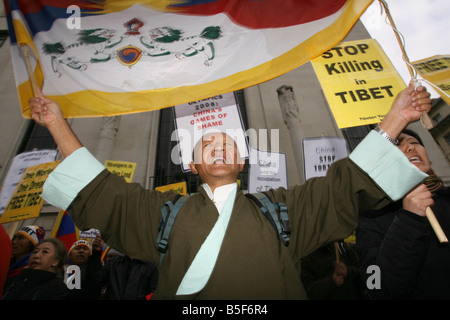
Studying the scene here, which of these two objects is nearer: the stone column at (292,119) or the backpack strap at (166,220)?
→ the backpack strap at (166,220)

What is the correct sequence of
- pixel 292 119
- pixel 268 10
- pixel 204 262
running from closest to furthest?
pixel 204 262 < pixel 268 10 < pixel 292 119

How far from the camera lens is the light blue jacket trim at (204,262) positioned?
1084 millimetres

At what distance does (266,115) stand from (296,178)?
2.74 meters

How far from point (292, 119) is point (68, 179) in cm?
741

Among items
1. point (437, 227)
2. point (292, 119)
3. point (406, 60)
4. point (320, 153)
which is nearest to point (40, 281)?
point (437, 227)

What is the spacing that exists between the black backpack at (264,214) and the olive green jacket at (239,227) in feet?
0.12

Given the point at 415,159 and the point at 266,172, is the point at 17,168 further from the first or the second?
the point at 415,159

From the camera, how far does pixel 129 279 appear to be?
303 centimetres

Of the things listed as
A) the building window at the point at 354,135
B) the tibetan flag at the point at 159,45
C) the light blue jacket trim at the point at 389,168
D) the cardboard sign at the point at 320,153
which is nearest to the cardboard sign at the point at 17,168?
the tibetan flag at the point at 159,45

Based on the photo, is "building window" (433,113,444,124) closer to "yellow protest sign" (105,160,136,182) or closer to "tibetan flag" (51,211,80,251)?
"yellow protest sign" (105,160,136,182)

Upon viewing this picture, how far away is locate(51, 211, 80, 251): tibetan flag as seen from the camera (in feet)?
16.3

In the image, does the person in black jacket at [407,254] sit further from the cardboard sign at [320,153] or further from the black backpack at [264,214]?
the cardboard sign at [320,153]

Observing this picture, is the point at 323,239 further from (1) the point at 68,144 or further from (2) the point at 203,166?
(1) the point at 68,144

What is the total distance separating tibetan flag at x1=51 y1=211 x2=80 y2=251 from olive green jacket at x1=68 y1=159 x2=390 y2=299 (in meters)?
4.73
